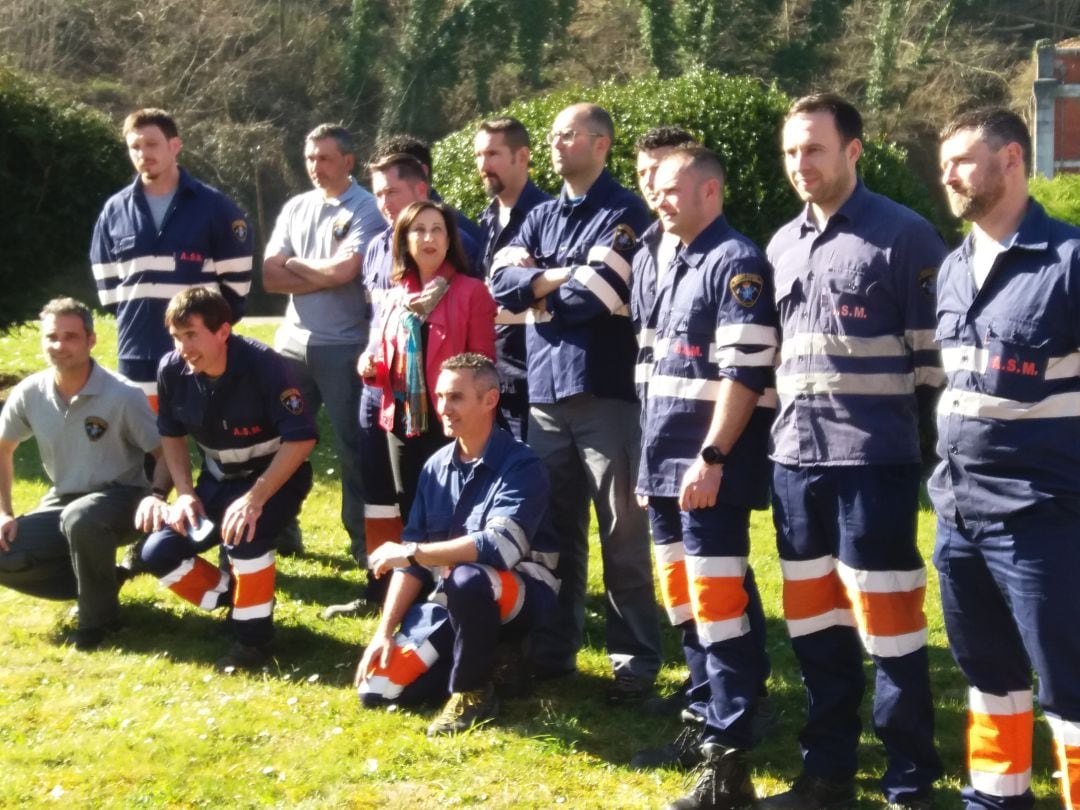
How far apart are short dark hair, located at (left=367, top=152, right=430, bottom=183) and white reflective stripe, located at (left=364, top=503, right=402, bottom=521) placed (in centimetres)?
150

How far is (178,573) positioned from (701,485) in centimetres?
277

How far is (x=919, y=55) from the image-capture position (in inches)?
1503

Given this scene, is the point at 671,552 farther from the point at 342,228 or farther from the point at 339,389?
the point at 342,228

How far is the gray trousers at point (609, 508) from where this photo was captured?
564cm

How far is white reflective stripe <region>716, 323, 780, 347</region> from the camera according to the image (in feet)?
15.1

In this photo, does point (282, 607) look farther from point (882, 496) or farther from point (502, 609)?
point (882, 496)

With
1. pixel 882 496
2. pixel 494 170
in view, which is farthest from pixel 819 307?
pixel 494 170

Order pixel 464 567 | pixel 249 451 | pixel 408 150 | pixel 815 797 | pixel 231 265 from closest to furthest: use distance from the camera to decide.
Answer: pixel 815 797, pixel 464 567, pixel 249 451, pixel 408 150, pixel 231 265

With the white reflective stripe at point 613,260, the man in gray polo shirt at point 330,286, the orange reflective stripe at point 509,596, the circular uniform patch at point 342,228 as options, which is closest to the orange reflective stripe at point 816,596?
the orange reflective stripe at point 509,596

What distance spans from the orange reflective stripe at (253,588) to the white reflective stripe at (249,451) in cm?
51

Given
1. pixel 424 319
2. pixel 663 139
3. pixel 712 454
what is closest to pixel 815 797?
pixel 712 454

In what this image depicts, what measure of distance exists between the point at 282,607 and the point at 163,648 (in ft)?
2.21

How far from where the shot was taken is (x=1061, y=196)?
1898 cm

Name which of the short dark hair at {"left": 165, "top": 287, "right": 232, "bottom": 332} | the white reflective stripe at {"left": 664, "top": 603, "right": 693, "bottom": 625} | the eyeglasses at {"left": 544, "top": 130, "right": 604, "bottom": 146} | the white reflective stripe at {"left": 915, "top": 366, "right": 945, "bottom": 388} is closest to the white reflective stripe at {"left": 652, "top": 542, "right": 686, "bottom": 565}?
the white reflective stripe at {"left": 664, "top": 603, "right": 693, "bottom": 625}
